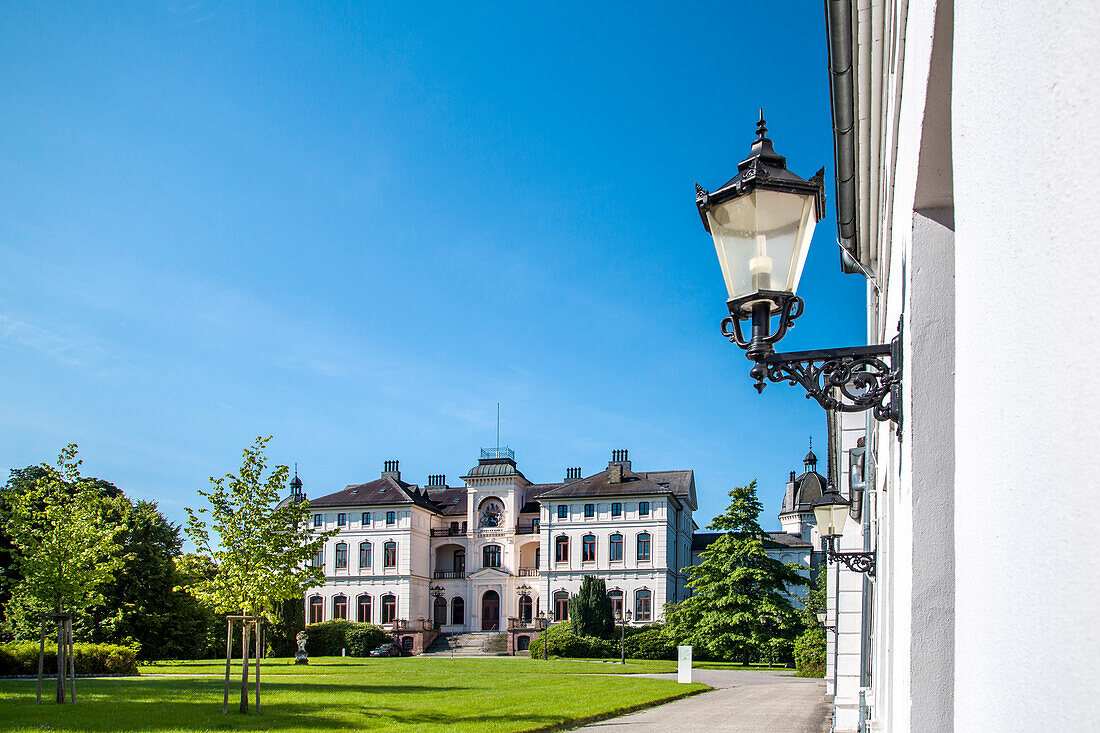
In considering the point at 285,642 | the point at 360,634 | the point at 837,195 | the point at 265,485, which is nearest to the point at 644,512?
the point at 360,634

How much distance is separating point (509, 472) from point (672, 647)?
1957 cm

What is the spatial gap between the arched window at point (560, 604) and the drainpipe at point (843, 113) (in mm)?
61368

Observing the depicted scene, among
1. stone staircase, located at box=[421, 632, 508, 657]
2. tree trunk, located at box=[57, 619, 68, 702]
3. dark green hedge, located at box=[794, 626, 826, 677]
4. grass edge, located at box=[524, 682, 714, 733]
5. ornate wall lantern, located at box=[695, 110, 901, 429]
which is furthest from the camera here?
stone staircase, located at box=[421, 632, 508, 657]

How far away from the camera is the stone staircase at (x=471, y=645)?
204 ft

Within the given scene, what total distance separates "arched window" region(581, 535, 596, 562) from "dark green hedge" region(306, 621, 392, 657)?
14.5 m

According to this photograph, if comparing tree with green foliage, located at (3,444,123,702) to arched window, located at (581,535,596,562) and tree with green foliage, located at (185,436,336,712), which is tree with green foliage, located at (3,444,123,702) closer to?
tree with green foliage, located at (185,436,336,712)

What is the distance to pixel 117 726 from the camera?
55.7 feet

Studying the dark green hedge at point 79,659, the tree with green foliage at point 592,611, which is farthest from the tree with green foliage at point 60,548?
the tree with green foliage at point 592,611

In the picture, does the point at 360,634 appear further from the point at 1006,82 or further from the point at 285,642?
the point at 1006,82

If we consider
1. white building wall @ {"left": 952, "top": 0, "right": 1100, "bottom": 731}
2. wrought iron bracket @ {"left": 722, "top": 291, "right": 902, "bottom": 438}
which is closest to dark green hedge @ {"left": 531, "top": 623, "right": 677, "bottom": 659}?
wrought iron bracket @ {"left": 722, "top": 291, "right": 902, "bottom": 438}

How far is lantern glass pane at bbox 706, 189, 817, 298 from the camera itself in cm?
390

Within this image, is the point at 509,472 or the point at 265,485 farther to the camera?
the point at 509,472

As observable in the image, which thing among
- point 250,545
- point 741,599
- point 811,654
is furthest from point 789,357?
point 741,599

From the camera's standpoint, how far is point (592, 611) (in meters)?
58.2
